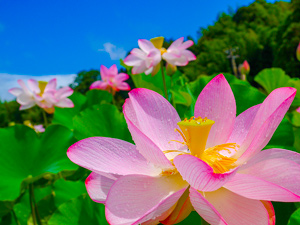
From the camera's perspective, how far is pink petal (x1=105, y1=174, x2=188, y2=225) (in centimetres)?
23

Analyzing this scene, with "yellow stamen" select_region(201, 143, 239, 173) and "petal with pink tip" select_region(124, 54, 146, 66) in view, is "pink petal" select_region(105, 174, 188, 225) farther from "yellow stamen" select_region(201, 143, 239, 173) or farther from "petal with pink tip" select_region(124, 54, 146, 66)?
"petal with pink tip" select_region(124, 54, 146, 66)

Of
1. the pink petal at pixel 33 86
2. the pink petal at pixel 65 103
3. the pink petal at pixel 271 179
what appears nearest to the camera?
the pink petal at pixel 271 179

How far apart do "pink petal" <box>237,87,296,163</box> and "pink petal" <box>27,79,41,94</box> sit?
119cm

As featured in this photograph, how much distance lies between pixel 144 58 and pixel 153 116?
56cm

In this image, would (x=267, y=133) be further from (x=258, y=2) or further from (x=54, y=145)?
(x=258, y=2)

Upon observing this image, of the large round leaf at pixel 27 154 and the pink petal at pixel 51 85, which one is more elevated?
the pink petal at pixel 51 85

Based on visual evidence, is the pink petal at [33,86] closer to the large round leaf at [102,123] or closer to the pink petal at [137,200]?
the large round leaf at [102,123]

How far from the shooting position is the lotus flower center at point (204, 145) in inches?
12.1

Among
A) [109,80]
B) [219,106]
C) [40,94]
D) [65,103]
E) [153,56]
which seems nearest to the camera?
[219,106]

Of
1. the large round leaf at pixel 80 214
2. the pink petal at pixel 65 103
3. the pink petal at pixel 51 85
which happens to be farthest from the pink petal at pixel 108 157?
the pink petal at pixel 51 85

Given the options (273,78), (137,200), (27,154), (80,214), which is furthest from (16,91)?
(137,200)

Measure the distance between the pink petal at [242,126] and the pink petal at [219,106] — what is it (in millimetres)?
11

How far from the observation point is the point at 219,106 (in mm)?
327

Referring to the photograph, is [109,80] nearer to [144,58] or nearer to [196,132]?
[144,58]
